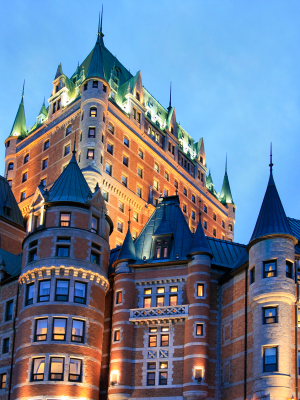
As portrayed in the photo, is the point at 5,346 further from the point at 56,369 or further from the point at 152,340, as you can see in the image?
the point at 152,340

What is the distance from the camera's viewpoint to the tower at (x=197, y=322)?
55375 millimetres

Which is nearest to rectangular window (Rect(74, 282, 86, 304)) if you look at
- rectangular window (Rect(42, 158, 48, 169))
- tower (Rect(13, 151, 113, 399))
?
tower (Rect(13, 151, 113, 399))

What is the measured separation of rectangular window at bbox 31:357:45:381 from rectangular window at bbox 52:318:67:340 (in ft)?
7.09

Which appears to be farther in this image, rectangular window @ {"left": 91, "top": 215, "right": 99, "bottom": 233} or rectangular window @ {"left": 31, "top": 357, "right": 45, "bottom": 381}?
rectangular window @ {"left": 91, "top": 215, "right": 99, "bottom": 233}

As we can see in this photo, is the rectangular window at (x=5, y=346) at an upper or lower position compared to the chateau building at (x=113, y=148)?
lower

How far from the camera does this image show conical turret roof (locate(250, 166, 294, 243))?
5503cm

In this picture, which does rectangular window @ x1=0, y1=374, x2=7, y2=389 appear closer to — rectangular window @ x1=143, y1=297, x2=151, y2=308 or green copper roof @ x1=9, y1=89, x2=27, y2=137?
rectangular window @ x1=143, y1=297, x2=151, y2=308

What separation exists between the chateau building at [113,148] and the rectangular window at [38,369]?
3237cm

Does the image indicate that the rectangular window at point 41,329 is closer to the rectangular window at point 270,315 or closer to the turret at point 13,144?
the rectangular window at point 270,315

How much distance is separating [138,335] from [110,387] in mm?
5040

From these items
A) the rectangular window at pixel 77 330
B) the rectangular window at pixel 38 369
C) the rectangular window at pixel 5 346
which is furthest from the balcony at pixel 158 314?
the rectangular window at pixel 5 346

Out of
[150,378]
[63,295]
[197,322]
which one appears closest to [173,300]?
[197,322]

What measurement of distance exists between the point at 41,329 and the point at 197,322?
13383mm

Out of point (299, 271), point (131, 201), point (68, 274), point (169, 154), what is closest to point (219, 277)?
point (299, 271)
